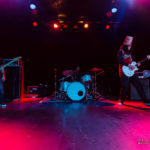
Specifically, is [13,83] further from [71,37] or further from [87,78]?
[71,37]

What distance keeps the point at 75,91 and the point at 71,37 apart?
14.8 ft

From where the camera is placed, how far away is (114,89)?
664 cm

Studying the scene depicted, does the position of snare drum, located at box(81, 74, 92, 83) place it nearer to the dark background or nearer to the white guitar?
the white guitar

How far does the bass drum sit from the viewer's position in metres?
4.69

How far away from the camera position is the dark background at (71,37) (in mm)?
6168

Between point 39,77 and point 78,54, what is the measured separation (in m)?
3.20

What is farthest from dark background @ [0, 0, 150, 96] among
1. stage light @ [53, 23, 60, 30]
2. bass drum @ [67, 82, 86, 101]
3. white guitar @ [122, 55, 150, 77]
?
white guitar @ [122, 55, 150, 77]

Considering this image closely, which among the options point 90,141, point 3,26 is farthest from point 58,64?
point 90,141

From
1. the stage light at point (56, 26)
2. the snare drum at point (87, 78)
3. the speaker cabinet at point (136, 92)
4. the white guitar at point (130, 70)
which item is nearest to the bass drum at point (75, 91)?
the snare drum at point (87, 78)

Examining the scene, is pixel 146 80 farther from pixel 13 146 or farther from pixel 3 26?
pixel 3 26

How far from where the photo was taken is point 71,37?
8.16 meters

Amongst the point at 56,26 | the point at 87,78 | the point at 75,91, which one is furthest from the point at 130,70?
the point at 56,26

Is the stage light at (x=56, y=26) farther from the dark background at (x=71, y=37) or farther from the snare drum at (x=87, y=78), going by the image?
the snare drum at (x=87, y=78)

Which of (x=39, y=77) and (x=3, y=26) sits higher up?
(x=3, y=26)
